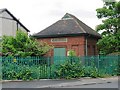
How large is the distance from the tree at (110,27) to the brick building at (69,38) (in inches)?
212

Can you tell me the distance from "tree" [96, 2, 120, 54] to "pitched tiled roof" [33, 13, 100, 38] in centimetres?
538

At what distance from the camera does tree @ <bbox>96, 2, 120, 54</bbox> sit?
23.6 metres

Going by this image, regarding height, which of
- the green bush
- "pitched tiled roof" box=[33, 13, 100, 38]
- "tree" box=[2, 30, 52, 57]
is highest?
"pitched tiled roof" box=[33, 13, 100, 38]

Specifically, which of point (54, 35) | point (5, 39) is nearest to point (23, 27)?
point (54, 35)

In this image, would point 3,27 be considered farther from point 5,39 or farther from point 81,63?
point 81,63

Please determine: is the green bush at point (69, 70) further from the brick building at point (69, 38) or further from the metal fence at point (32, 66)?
the brick building at point (69, 38)

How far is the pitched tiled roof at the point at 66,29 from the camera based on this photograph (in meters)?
30.8

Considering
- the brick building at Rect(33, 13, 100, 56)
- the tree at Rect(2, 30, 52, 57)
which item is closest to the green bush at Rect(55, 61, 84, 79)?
the tree at Rect(2, 30, 52, 57)

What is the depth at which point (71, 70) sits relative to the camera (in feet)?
64.1

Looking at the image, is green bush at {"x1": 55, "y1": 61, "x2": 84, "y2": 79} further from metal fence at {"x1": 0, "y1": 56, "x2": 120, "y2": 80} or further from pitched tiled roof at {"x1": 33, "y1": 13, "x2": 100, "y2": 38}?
pitched tiled roof at {"x1": 33, "y1": 13, "x2": 100, "y2": 38}

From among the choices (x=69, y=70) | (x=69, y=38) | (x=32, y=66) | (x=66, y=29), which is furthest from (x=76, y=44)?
(x=32, y=66)

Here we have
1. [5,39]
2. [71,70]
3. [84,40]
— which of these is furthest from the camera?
[84,40]

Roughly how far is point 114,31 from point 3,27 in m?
18.5

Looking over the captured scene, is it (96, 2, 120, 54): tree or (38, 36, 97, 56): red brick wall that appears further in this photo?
(38, 36, 97, 56): red brick wall
